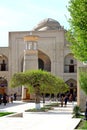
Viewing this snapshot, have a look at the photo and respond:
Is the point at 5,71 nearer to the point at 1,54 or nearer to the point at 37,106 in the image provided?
the point at 1,54

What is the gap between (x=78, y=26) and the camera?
37.0 ft

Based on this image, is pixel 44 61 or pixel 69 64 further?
pixel 44 61

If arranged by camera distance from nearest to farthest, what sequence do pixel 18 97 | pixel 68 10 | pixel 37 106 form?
pixel 68 10 < pixel 37 106 < pixel 18 97

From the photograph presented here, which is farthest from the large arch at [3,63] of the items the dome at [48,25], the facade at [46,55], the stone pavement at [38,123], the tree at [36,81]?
the stone pavement at [38,123]

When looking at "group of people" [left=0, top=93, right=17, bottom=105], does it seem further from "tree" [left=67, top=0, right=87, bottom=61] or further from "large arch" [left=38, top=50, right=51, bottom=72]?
"tree" [left=67, top=0, right=87, bottom=61]

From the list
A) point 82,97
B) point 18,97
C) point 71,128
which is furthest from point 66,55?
point 71,128

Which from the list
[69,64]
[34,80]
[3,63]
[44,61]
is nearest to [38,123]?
[34,80]

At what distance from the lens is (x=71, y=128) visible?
Answer: 45.4ft

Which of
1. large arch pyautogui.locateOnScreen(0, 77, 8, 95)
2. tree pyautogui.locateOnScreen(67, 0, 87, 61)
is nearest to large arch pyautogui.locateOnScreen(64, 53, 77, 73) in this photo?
large arch pyautogui.locateOnScreen(0, 77, 8, 95)

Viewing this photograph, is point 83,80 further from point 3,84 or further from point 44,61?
point 44,61

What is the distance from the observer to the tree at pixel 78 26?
427 inches

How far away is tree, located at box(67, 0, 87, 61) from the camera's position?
10835mm

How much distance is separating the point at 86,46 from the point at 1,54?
125 ft

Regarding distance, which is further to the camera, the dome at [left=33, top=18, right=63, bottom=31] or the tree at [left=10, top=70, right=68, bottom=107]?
the dome at [left=33, top=18, right=63, bottom=31]
